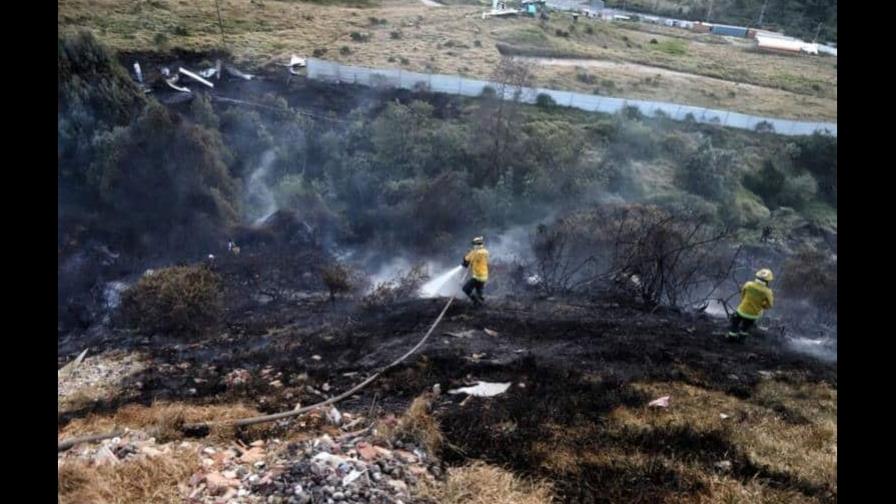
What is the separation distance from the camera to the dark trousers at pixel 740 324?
8.55 metres

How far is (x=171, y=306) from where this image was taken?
9.30 meters

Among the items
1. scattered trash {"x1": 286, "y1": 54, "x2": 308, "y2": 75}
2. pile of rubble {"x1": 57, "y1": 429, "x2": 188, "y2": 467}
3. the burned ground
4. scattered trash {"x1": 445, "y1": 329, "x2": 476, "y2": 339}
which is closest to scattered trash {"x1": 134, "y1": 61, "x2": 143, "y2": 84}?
scattered trash {"x1": 286, "y1": 54, "x2": 308, "y2": 75}

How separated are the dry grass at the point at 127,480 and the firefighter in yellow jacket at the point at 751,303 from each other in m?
7.75

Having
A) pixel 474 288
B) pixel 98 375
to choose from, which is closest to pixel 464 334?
pixel 474 288

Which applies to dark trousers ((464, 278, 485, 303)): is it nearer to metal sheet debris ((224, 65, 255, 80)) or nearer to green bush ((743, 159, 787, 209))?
green bush ((743, 159, 787, 209))

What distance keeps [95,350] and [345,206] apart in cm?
679

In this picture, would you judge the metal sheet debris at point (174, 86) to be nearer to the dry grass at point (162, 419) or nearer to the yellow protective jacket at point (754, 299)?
the dry grass at point (162, 419)

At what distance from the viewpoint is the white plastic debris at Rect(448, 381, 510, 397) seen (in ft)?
21.4

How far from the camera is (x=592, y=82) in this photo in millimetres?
25047

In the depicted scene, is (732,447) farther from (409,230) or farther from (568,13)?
(568,13)

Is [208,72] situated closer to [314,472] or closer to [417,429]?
[417,429]

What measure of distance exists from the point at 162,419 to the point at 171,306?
4079mm

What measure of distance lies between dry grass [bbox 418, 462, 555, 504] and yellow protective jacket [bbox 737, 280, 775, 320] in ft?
17.3

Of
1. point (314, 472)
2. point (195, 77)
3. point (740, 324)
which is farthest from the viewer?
point (195, 77)
